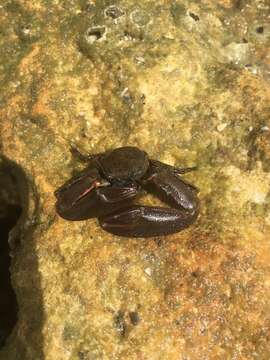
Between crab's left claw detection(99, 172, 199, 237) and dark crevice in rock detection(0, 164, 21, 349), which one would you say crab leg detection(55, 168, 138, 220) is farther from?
dark crevice in rock detection(0, 164, 21, 349)

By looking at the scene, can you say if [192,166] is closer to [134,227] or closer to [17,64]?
[134,227]

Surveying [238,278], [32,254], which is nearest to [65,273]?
[32,254]

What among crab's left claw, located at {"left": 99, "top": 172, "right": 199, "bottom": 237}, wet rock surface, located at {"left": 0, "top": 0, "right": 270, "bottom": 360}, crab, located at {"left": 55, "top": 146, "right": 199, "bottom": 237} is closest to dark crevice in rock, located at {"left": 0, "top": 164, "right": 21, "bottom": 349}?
wet rock surface, located at {"left": 0, "top": 0, "right": 270, "bottom": 360}

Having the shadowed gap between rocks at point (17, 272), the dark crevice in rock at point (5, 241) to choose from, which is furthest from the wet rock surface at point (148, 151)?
the dark crevice in rock at point (5, 241)

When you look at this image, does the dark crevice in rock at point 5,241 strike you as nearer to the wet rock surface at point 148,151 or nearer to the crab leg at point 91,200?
the wet rock surface at point 148,151

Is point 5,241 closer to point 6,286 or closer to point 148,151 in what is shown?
point 6,286

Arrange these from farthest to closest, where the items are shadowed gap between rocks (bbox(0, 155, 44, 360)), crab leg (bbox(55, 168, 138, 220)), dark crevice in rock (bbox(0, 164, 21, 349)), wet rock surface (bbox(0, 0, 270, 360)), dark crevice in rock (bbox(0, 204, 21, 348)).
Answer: dark crevice in rock (bbox(0, 204, 21, 348)) → dark crevice in rock (bbox(0, 164, 21, 349)) → crab leg (bbox(55, 168, 138, 220)) → shadowed gap between rocks (bbox(0, 155, 44, 360)) → wet rock surface (bbox(0, 0, 270, 360))
